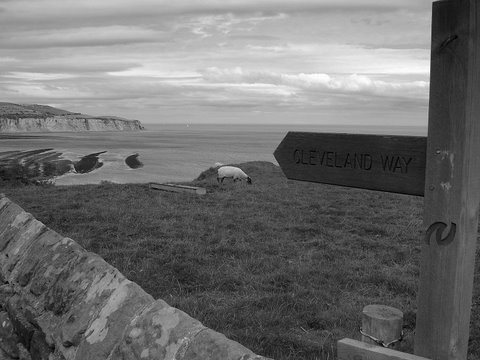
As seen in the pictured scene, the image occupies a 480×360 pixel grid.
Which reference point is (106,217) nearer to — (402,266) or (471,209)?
(402,266)

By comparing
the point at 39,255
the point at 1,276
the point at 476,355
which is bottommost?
the point at 476,355

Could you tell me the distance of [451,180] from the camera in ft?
8.47

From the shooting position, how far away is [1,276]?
15.8 ft

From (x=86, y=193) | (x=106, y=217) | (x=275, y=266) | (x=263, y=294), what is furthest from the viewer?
(x=86, y=193)

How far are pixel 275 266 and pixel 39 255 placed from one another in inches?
140

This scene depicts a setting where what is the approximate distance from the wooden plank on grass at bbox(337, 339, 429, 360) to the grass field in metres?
1.68

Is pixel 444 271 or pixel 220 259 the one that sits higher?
pixel 444 271

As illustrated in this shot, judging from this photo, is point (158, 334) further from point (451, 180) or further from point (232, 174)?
point (232, 174)

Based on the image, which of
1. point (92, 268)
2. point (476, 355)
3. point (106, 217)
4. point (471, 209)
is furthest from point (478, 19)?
point (106, 217)

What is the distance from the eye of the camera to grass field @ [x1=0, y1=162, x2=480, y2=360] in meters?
5.17

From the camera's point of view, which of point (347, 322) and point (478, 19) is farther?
point (347, 322)

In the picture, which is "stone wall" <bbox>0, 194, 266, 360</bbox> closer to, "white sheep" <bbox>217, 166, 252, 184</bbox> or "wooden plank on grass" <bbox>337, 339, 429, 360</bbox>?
"wooden plank on grass" <bbox>337, 339, 429, 360</bbox>

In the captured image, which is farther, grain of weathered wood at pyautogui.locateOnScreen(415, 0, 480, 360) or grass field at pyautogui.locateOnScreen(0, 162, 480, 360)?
grass field at pyautogui.locateOnScreen(0, 162, 480, 360)

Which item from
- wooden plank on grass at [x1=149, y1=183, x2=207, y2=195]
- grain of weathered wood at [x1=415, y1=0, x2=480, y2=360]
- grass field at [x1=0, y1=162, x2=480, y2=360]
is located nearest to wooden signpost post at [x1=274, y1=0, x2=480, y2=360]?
grain of weathered wood at [x1=415, y1=0, x2=480, y2=360]
